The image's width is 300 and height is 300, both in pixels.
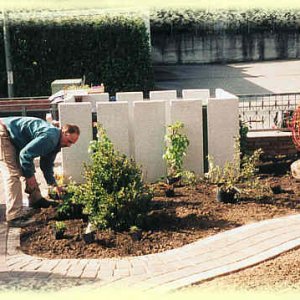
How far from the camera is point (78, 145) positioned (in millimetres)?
9297

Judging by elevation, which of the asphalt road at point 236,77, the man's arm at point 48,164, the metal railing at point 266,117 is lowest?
the asphalt road at point 236,77

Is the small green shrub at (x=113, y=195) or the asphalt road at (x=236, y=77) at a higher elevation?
the small green shrub at (x=113, y=195)

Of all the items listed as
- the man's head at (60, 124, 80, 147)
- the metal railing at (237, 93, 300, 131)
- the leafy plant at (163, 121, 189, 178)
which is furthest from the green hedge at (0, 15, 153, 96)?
the man's head at (60, 124, 80, 147)

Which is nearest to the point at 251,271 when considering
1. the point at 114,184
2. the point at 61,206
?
the point at 114,184

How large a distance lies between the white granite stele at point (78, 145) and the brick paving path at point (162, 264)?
104 inches

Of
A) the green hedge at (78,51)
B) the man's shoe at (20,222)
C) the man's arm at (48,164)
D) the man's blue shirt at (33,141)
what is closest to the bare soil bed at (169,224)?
the man's shoe at (20,222)

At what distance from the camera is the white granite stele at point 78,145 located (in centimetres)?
927

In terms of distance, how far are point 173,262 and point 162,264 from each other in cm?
11

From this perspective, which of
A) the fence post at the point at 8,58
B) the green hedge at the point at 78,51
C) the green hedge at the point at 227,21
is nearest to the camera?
the fence post at the point at 8,58

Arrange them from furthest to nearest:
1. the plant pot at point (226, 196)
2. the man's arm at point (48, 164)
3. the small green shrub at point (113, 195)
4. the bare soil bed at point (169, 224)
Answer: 1. the plant pot at point (226, 196)
2. the man's arm at point (48, 164)
3. the small green shrub at point (113, 195)
4. the bare soil bed at point (169, 224)

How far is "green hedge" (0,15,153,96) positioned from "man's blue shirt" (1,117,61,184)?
15.1m

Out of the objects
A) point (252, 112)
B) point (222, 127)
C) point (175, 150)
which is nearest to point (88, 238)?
point (175, 150)

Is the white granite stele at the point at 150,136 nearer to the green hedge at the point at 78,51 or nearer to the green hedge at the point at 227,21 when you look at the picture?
the green hedge at the point at 78,51

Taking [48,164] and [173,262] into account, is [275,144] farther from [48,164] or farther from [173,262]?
[173,262]
